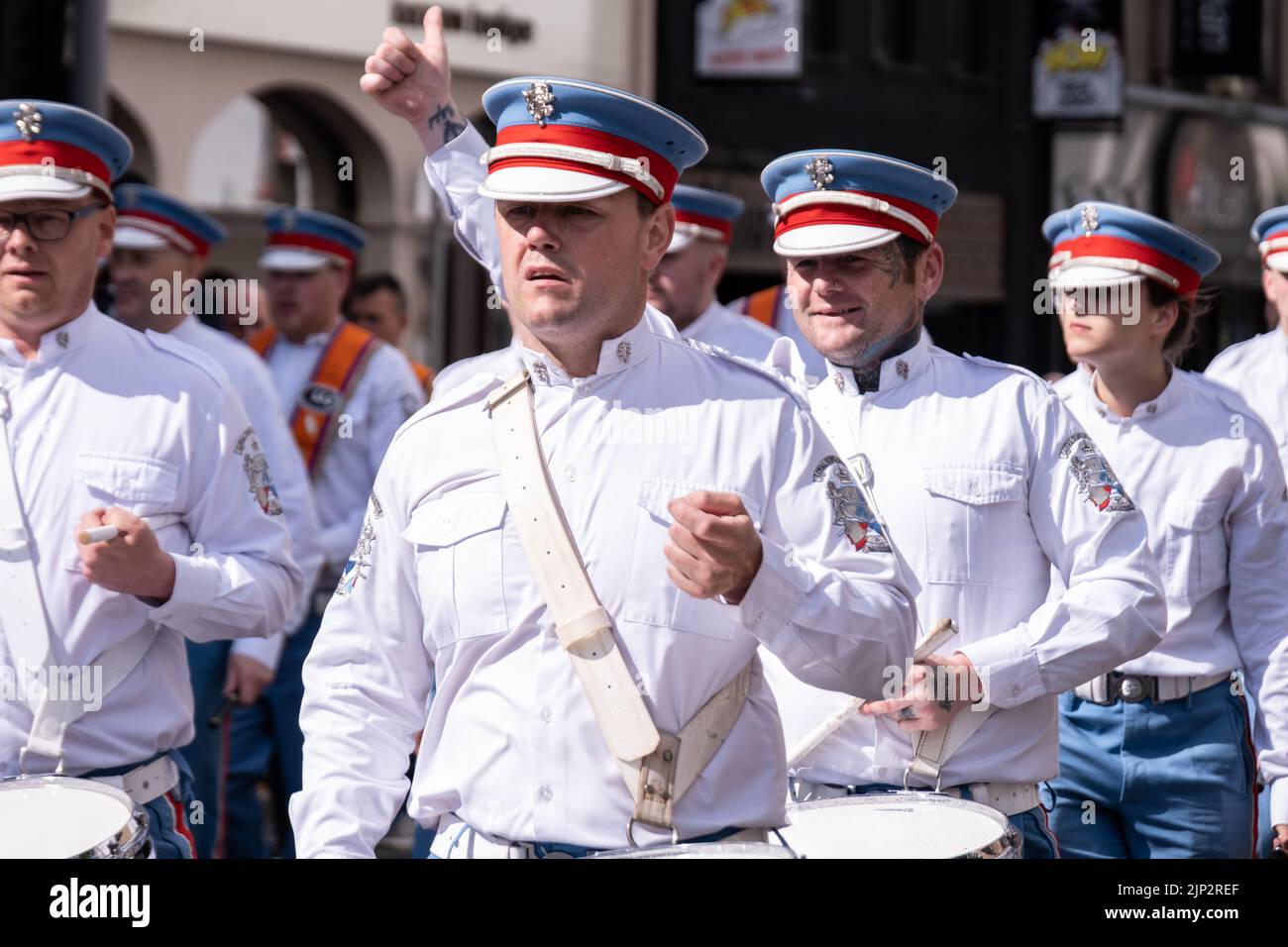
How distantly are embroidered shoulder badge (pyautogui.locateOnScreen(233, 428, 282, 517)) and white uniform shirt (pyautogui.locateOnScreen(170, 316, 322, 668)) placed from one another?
172cm

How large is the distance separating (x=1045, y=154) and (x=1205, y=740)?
67.2ft

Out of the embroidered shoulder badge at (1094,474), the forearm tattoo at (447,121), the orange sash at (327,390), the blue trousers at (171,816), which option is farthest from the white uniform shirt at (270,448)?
the embroidered shoulder badge at (1094,474)

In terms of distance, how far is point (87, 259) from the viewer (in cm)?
468

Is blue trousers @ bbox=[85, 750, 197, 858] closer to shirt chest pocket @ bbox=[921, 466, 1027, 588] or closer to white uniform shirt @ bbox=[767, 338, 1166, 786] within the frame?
white uniform shirt @ bbox=[767, 338, 1166, 786]

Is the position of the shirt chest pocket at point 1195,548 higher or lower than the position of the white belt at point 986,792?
higher

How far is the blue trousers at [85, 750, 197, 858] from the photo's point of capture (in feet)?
14.3

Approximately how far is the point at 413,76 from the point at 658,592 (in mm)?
1776

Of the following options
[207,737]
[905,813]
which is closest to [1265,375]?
[207,737]

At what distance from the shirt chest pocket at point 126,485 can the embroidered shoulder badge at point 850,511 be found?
165cm

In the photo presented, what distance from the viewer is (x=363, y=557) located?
12.0ft

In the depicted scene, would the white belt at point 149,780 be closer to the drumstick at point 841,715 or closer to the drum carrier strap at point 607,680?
the drumstick at point 841,715

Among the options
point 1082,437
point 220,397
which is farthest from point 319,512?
point 1082,437

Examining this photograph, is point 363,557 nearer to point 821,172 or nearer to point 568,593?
point 568,593

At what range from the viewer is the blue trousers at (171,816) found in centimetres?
434
